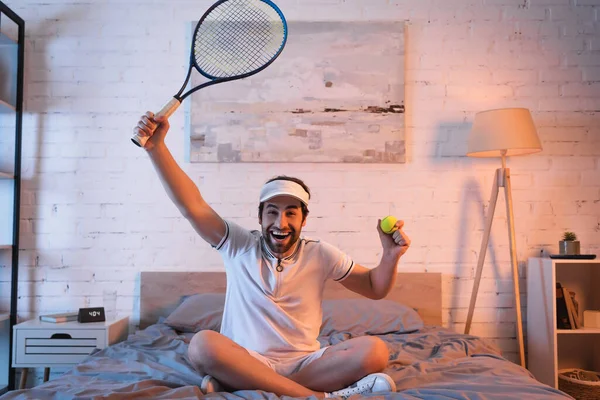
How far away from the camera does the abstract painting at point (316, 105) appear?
3.17m

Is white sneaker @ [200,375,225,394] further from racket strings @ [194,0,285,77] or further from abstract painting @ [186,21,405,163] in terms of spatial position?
abstract painting @ [186,21,405,163]

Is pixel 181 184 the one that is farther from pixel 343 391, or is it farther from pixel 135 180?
pixel 135 180

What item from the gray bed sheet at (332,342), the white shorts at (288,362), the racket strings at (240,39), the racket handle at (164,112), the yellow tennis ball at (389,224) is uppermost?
the racket strings at (240,39)

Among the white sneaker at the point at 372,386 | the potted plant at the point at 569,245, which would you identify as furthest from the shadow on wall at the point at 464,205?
the white sneaker at the point at 372,386

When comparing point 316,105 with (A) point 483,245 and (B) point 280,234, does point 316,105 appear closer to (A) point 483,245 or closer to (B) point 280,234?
(A) point 483,245

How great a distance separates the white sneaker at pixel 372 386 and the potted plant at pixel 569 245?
5.62 ft

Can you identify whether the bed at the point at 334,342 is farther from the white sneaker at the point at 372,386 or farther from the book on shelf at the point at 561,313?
the book on shelf at the point at 561,313

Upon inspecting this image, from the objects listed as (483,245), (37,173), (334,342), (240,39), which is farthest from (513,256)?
(37,173)

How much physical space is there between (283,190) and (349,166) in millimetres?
1330

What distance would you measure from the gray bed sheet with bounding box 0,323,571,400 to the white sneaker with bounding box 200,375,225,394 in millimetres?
35

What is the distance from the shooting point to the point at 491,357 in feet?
7.16

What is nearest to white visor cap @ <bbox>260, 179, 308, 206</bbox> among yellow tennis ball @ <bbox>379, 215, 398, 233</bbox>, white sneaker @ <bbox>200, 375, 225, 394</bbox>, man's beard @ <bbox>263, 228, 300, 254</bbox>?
man's beard @ <bbox>263, 228, 300, 254</bbox>

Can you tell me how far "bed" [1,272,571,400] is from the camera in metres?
1.60

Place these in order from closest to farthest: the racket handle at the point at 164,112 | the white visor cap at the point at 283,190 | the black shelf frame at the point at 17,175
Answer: the racket handle at the point at 164,112
the white visor cap at the point at 283,190
the black shelf frame at the point at 17,175
